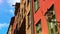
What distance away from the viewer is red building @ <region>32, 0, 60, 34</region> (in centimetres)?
1746

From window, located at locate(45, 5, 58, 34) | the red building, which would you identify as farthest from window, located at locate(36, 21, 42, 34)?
window, located at locate(45, 5, 58, 34)

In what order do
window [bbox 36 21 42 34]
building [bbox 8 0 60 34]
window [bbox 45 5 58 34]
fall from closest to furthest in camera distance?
window [bbox 45 5 58 34] → building [bbox 8 0 60 34] → window [bbox 36 21 42 34]

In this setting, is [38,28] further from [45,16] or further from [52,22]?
[52,22]

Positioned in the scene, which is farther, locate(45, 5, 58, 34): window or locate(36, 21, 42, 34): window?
locate(36, 21, 42, 34): window

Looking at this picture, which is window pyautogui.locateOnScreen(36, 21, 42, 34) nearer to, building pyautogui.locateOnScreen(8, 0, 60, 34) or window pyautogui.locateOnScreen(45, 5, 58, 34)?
building pyautogui.locateOnScreen(8, 0, 60, 34)

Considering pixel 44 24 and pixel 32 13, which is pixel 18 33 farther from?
pixel 44 24

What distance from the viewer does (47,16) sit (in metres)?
18.4

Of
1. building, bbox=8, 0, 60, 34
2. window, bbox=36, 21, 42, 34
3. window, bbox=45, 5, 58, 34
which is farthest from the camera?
window, bbox=36, 21, 42, 34

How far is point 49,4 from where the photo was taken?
20172 millimetres

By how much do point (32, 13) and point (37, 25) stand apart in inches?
97.4

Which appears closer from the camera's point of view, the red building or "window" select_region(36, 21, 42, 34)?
the red building

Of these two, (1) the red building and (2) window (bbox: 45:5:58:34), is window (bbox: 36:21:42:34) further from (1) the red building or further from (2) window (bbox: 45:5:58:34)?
(2) window (bbox: 45:5:58:34)

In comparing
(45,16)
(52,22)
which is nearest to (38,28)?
(45,16)

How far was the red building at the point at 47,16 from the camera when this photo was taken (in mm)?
17458
